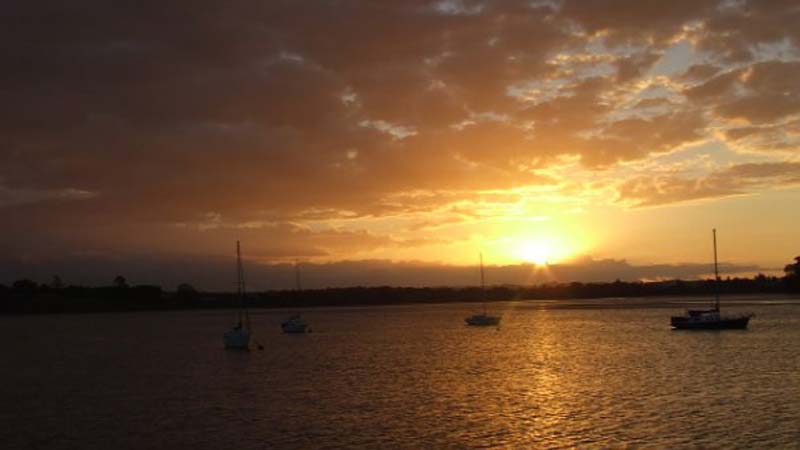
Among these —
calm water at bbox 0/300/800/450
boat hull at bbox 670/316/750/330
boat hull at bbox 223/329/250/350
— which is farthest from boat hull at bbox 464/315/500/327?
boat hull at bbox 223/329/250/350

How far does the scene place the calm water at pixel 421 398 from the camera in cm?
3222

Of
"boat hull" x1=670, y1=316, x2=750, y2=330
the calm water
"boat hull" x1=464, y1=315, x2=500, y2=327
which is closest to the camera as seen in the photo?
the calm water

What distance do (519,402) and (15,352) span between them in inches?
2998

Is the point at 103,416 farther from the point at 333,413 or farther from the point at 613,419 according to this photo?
the point at 613,419

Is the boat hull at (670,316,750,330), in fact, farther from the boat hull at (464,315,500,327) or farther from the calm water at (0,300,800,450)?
the boat hull at (464,315,500,327)

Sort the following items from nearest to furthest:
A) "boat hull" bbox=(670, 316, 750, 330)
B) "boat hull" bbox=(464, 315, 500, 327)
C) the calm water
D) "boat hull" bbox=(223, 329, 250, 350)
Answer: the calm water → "boat hull" bbox=(223, 329, 250, 350) → "boat hull" bbox=(670, 316, 750, 330) → "boat hull" bbox=(464, 315, 500, 327)

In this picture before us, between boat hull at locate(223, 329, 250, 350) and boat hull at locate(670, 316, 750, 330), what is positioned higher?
boat hull at locate(223, 329, 250, 350)

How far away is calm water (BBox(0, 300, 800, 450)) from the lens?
3222 cm

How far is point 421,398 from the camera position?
142ft

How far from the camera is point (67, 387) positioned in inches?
2151

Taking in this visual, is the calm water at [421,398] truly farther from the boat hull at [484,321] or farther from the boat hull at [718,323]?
the boat hull at [484,321]

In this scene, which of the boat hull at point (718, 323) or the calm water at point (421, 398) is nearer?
the calm water at point (421, 398)

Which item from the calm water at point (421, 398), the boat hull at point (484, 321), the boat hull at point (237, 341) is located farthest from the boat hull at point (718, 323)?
the boat hull at point (237, 341)

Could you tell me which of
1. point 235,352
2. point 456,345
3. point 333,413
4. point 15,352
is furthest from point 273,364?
point 15,352
